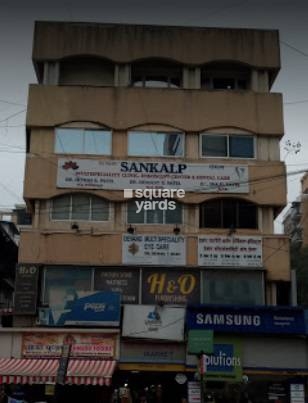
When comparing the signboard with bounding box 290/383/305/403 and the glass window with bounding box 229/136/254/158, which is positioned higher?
the glass window with bounding box 229/136/254/158

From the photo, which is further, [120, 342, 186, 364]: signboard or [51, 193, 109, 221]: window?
[51, 193, 109, 221]: window

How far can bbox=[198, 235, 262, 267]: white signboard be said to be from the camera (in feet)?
83.9

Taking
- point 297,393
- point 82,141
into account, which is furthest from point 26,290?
point 297,393

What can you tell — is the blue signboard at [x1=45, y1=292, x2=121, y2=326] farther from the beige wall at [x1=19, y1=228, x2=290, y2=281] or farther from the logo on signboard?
the beige wall at [x1=19, y1=228, x2=290, y2=281]

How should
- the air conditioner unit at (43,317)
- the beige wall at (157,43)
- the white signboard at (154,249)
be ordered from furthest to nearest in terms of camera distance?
the beige wall at (157,43)
the white signboard at (154,249)
the air conditioner unit at (43,317)

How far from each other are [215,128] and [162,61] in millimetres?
3860

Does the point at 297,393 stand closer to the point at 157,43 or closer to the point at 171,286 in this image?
the point at 171,286

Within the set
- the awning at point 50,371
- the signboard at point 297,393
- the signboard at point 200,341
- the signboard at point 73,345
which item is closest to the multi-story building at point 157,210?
the signboard at point 73,345

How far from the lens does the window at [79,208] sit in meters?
26.3

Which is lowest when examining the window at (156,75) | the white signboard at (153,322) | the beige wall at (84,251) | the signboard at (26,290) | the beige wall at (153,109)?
the white signboard at (153,322)

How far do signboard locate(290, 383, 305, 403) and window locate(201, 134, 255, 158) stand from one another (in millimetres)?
9392

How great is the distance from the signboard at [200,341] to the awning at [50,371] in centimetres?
287

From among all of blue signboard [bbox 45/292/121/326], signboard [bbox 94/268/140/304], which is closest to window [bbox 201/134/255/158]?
signboard [bbox 94/268/140/304]

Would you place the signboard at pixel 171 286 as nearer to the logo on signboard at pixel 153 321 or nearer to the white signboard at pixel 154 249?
the white signboard at pixel 154 249
